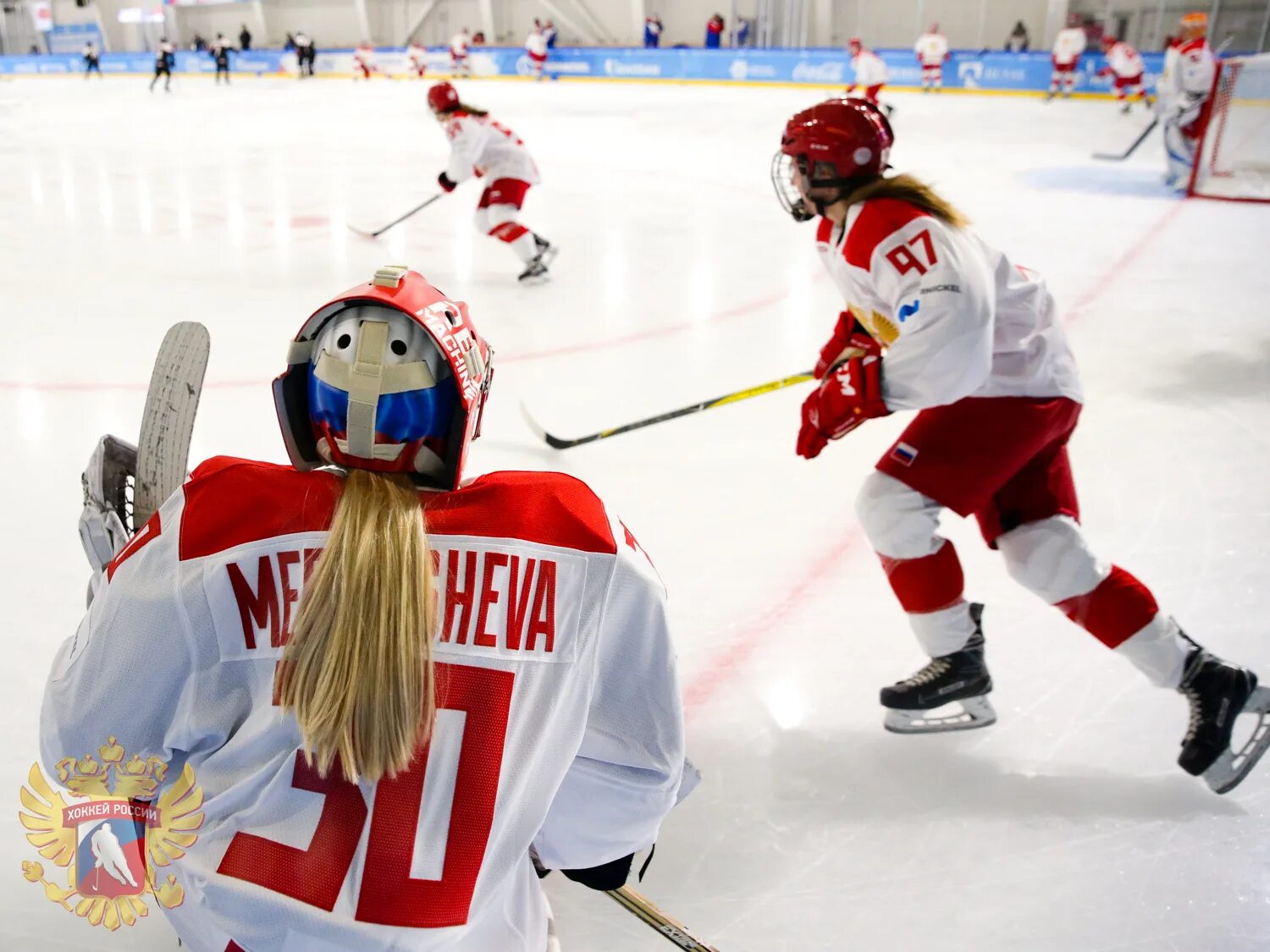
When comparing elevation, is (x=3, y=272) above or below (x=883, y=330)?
below

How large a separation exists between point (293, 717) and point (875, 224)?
4.22 ft

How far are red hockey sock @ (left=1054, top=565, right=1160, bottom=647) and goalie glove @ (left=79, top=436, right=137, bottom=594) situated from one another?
1497 mm

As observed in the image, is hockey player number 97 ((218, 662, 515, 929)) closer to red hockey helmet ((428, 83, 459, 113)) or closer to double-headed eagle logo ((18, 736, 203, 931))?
double-headed eagle logo ((18, 736, 203, 931))

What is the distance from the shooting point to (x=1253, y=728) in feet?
6.09

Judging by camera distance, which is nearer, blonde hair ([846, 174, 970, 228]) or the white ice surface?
the white ice surface

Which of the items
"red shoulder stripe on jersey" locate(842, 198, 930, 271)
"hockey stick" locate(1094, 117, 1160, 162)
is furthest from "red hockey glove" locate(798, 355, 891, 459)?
"hockey stick" locate(1094, 117, 1160, 162)

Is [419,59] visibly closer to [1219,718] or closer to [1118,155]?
[1118,155]

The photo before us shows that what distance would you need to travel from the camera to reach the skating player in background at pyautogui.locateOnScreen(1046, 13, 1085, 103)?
42.5 feet

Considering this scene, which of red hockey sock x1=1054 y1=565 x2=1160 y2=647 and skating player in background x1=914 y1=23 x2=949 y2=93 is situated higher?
skating player in background x1=914 y1=23 x2=949 y2=93

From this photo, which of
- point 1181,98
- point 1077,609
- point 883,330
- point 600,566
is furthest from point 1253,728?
point 1181,98

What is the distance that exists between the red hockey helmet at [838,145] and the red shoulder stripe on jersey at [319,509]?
1.16m

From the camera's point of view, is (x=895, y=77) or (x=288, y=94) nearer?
(x=895, y=77)

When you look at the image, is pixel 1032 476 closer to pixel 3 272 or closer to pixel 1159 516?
pixel 1159 516

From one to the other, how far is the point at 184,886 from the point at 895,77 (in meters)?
16.3
